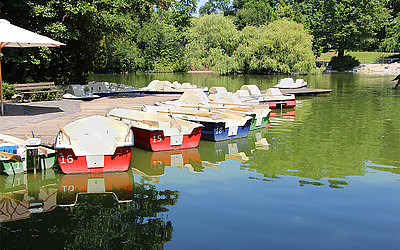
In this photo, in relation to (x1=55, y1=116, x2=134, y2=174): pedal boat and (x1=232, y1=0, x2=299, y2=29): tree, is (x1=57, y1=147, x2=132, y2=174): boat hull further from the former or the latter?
(x1=232, y1=0, x2=299, y2=29): tree

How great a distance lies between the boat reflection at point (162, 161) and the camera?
428 inches

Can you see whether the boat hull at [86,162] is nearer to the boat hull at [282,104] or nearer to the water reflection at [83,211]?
the water reflection at [83,211]

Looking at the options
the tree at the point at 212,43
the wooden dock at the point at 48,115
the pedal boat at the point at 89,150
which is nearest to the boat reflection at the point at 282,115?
the wooden dock at the point at 48,115

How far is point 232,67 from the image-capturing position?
5209 centimetres

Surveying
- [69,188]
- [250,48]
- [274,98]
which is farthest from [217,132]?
[250,48]

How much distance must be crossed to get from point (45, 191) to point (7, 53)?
11.3m

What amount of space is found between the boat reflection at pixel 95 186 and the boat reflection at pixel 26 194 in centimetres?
21

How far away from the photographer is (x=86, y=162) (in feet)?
32.6

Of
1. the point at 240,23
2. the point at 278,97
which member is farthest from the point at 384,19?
the point at 278,97

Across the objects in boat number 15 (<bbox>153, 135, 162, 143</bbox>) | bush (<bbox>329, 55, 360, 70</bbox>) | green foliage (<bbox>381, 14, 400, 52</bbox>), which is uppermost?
green foliage (<bbox>381, 14, 400, 52</bbox>)

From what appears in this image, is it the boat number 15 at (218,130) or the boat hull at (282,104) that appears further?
the boat hull at (282,104)

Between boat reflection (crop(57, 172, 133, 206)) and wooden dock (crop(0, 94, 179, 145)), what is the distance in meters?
1.89

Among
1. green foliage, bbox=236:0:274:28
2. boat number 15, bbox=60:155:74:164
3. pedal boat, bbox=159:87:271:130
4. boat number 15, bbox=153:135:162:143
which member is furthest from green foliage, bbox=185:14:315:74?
boat number 15, bbox=60:155:74:164

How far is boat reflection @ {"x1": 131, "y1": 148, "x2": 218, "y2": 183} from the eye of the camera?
35.7 ft
